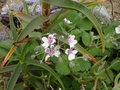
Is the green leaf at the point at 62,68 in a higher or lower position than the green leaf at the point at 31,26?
lower

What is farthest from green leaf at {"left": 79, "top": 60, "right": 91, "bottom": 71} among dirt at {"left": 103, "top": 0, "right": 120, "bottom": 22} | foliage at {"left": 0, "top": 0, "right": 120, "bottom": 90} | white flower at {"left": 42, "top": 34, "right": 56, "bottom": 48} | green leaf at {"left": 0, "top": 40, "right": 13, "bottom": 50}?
dirt at {"left": 103, "top": 0, "right": 120, "bottom": 22}

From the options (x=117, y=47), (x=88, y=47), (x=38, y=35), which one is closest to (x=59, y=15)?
(x=38, y=35)

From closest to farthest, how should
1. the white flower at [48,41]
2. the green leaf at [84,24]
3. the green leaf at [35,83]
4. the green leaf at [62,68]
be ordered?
1. the white flower at [48,41]
2. the green leaf at [62,68]
3. the green leaf at [35,83]
4. the green leaf at [84,24]

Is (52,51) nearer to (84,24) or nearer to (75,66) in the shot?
(75,66)

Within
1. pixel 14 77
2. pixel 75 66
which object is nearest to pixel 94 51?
pixel 75 66

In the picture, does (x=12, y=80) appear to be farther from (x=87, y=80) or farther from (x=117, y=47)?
(x=117, y=47)

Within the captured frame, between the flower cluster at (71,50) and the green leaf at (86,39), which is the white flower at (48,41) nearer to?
the flower cluster at (71,50)

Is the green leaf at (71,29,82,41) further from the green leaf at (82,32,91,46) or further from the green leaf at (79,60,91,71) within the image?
the green leaf at (79,60,91,71)

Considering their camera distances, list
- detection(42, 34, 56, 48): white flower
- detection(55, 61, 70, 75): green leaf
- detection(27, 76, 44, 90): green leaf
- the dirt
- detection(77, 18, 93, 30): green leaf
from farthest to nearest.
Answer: the dirt, detection(77, 18, 93, 30): green leaf, detection(27, 76, 44, 90): green leaf, detection(55, 61, 70, 75): green leaf, detection(42, 34, 56, 48): white flower

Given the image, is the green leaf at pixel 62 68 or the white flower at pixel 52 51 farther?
the green leaf at pixel 62 68

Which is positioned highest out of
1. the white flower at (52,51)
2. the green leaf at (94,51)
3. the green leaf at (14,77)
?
the white flower at (52,51)

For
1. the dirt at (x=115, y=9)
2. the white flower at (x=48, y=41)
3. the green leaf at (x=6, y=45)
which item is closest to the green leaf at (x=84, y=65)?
the white flower at (x=48, y=41)

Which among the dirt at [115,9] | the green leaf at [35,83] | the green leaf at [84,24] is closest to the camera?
the green leaf at [35,83]
